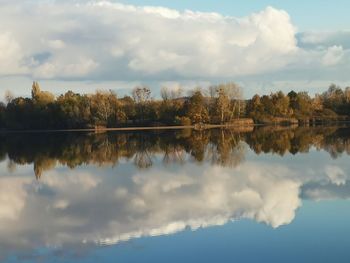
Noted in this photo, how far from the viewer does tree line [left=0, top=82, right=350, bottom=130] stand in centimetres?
8675

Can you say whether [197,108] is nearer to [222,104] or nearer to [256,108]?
[222,104]

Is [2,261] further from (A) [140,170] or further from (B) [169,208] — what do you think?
(A) [140,170]

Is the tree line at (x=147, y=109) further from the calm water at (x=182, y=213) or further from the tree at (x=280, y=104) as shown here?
the calm water at (x=182, y=213)

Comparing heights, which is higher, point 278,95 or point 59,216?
point 278,95

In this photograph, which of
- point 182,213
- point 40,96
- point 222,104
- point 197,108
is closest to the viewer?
point 182,213

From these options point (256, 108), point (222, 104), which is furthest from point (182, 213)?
point (256, 108)

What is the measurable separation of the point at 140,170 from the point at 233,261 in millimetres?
15388

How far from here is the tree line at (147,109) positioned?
86750 millimetres

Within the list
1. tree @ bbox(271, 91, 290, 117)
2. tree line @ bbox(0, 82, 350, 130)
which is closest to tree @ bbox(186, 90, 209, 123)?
tree line @ bbox(0, 82, 350, 130)

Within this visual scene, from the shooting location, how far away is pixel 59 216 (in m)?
14.4

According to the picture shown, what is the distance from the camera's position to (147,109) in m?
88.6

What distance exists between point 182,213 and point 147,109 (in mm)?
75470

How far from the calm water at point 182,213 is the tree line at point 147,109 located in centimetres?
6116

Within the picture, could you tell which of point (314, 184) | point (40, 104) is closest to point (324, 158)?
point (314, 184)
